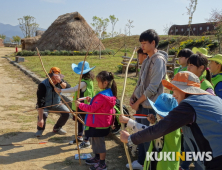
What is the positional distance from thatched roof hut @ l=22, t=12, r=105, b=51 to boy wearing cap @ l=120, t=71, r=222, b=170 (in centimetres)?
2153

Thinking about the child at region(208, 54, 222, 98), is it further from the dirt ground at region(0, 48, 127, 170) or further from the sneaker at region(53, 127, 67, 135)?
the sneaker at region(53, 127, 67, 135)

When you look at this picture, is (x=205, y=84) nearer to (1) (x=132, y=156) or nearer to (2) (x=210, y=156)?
(2) (x=210, y=156)

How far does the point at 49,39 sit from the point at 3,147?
2089cm

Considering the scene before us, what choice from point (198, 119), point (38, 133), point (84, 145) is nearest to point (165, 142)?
point (198, 119)

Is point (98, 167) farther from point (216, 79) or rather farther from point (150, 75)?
point (216, 79)

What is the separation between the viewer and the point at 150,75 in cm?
277

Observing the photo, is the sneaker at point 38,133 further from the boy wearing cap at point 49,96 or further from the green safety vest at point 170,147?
the green safety vest at point 170,147

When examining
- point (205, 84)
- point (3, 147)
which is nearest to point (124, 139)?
point (205, 84)

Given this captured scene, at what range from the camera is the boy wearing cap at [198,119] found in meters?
1.58

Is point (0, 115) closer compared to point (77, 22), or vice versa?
point (0, 115)

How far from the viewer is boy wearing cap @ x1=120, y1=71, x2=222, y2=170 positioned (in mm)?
1583

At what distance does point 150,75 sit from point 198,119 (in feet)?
4.08

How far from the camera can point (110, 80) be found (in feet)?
10.2

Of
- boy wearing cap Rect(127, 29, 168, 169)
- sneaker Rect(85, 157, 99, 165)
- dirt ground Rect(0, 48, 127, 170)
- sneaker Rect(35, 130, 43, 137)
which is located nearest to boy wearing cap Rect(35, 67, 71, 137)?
sneaker Rect(35, 130, 43, 137)
